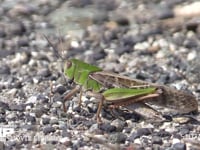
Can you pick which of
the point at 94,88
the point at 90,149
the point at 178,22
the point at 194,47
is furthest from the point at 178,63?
the point at 90,149

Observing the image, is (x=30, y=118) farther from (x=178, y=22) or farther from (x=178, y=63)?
(x=178, y=22)

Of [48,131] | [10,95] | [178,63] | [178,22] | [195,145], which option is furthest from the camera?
[178,22]

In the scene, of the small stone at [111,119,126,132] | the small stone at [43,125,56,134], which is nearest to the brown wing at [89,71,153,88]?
the small stone at [111,119,126,132]

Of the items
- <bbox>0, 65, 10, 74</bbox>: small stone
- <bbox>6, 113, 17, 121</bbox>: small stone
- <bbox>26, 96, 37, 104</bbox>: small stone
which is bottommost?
<bbox>6, 113, 17, 121</bbox>: small stone

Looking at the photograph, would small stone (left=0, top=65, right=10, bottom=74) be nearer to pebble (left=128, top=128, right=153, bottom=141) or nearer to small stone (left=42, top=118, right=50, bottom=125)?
small stone (left=42, top=118, right=50, bottom=125)

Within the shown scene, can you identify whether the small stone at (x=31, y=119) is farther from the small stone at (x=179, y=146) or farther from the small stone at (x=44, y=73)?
the small stone at (x=179, y=146)
